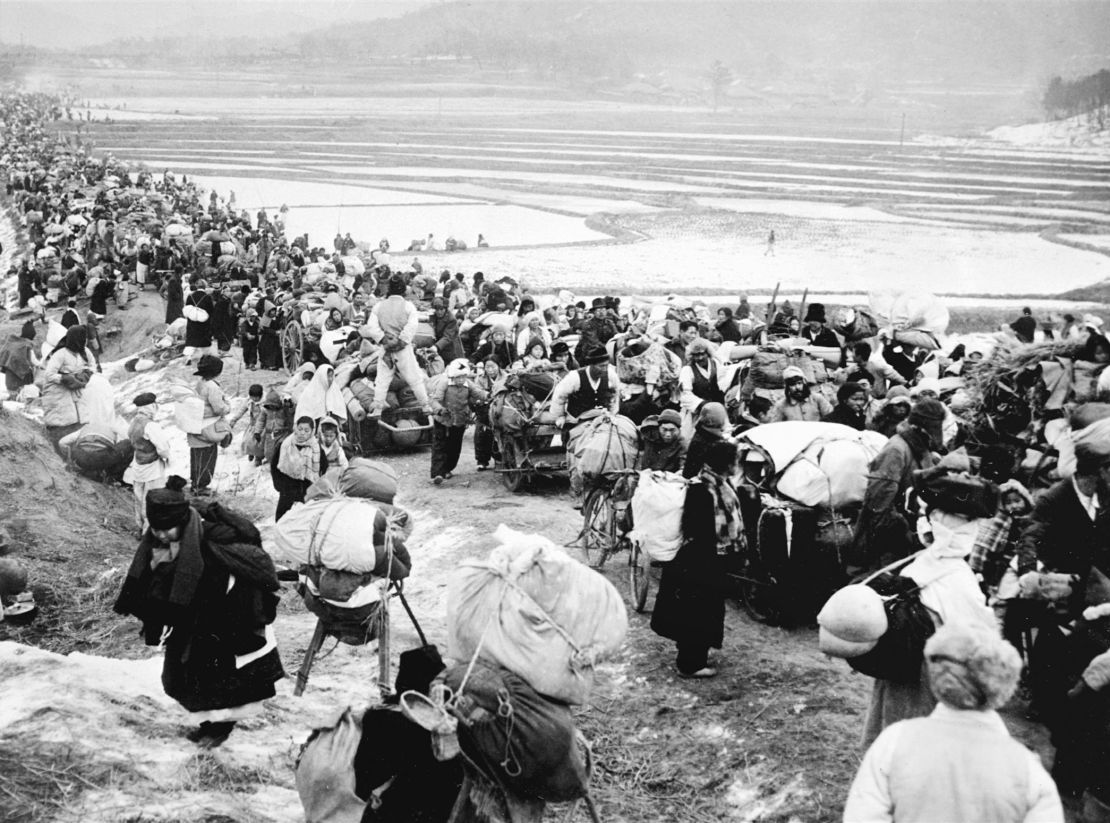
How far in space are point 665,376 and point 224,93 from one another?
346 ft

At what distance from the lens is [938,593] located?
4008 millimetres

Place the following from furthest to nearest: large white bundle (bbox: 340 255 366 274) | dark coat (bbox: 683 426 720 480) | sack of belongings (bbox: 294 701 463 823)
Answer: large white bundle (bbox: 340 255 366 274) < dark coat (bbox: 683 426 720 480) < sack of belongings (bbox: 294 701 463 823)

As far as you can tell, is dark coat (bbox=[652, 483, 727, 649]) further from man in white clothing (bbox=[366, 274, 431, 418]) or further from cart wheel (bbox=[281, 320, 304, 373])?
cart wheel (bbox=[281, 320, 304, 373])

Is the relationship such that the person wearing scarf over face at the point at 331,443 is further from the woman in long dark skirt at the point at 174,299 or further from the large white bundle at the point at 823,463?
the woman in long dark skirt at the point at 174,299

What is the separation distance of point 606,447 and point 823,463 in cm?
160

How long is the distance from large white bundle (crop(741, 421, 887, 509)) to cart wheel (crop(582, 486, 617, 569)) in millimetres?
1280

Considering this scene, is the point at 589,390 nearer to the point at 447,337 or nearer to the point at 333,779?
the point at 333,779

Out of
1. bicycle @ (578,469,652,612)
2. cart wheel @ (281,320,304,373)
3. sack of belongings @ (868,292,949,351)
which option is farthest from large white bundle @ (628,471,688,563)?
cart wheel @ (281,320,304,373)

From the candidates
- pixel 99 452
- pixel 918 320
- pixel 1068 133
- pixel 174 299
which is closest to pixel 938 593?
pixel 918 320

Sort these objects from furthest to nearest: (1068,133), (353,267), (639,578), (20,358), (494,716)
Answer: (1068,133)
(353,267)
(20,358)
(639,578)
(494,716)

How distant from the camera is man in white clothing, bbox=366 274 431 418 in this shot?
35.4 ft

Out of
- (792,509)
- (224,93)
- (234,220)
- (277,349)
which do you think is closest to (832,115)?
(224,93)

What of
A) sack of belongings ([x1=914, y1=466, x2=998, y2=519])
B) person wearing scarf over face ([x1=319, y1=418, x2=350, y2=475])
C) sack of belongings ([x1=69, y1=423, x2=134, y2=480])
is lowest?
sack of belongings ([x1=69, y1=423, x2=134, y2=480])

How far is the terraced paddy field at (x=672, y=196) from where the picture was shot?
27.9 metres
